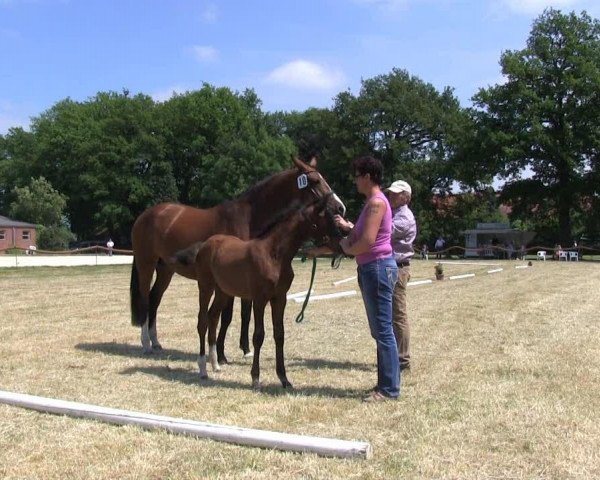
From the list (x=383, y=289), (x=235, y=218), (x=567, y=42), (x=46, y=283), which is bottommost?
(x=46, y=283)

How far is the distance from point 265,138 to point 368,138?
32.8ft

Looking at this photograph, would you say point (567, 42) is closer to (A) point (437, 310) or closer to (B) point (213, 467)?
(A) point (437, 310)

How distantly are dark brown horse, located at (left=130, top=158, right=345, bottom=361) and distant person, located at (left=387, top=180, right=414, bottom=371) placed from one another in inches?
33.9

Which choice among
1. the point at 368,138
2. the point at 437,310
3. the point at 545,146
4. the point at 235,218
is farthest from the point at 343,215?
the point at 368,138

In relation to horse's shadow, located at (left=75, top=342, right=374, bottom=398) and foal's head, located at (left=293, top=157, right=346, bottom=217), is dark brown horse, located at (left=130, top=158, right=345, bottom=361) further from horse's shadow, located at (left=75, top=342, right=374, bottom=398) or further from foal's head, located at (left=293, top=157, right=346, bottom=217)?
horse's shadow, located at (left=75, top=342, right=374, bottom=398)

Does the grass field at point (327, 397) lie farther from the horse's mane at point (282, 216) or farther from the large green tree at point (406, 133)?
the large green tree at point (406, 133)

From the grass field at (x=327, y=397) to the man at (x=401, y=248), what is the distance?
0.34m

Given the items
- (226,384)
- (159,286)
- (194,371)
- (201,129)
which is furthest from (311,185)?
(201,129)

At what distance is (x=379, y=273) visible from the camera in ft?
18.1

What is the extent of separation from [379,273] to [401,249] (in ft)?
5.04

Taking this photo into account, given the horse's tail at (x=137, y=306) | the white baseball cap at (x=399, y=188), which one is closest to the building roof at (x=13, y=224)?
the horse's tail at (x=137, y=306)

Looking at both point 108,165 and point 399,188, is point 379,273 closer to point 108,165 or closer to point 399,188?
point 399,188

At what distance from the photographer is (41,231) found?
58500mm

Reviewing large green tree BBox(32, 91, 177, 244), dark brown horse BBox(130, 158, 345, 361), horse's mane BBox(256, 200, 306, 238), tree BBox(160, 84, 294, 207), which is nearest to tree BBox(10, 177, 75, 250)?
large green tree BBox(32, 91, 177, 244)
